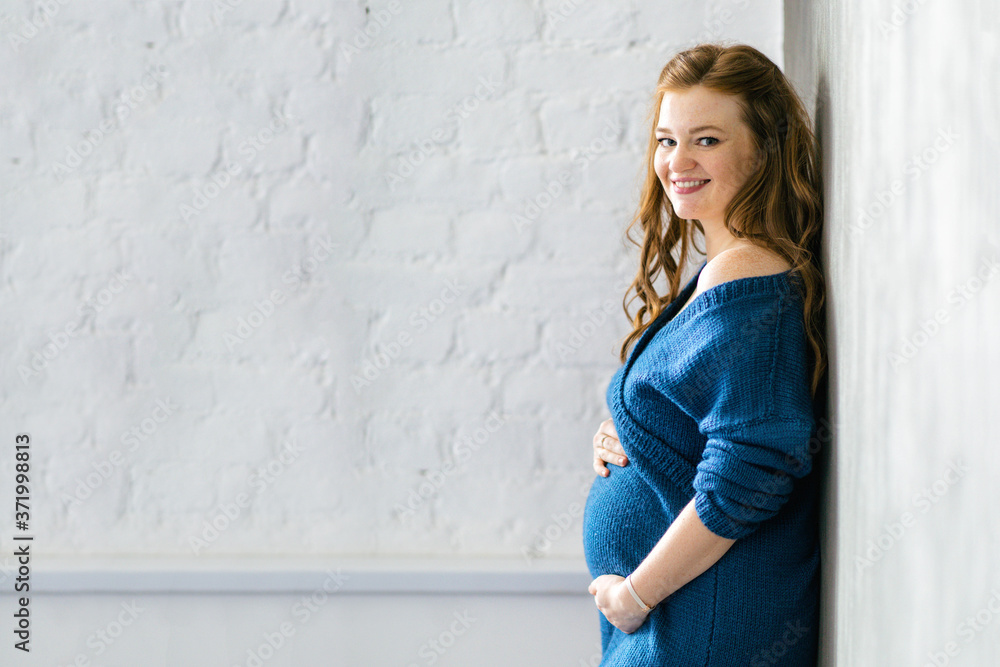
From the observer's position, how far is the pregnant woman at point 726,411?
35.5 inches

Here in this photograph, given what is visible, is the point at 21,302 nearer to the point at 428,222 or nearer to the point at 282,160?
the point at 282,160

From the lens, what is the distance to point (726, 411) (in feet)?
2.95

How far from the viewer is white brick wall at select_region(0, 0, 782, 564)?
1.53 meters

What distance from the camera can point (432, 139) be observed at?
1.55m

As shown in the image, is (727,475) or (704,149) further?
A: (704,149)

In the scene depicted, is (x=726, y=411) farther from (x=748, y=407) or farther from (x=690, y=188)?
(x=690, y=188)

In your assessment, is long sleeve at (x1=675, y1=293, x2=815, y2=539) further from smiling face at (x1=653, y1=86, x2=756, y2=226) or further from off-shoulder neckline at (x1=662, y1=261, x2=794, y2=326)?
smiling face at (x1=653, y1=86, x2=756, y2=226)

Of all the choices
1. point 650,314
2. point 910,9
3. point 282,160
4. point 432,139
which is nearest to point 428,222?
point 432,139

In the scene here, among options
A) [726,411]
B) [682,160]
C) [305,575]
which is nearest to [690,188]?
[682,160]

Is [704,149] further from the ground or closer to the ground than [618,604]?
further from the ground

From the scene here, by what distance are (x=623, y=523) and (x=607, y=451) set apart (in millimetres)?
113

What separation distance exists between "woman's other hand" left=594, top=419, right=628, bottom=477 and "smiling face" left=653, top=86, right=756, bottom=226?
33 centimetres

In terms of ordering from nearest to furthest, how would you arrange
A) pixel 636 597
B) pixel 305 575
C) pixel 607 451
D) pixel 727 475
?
pixel 727 475, pixel 636 597, pixel 607 451, pixel 305 575

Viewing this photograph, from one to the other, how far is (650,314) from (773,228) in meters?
0.33
